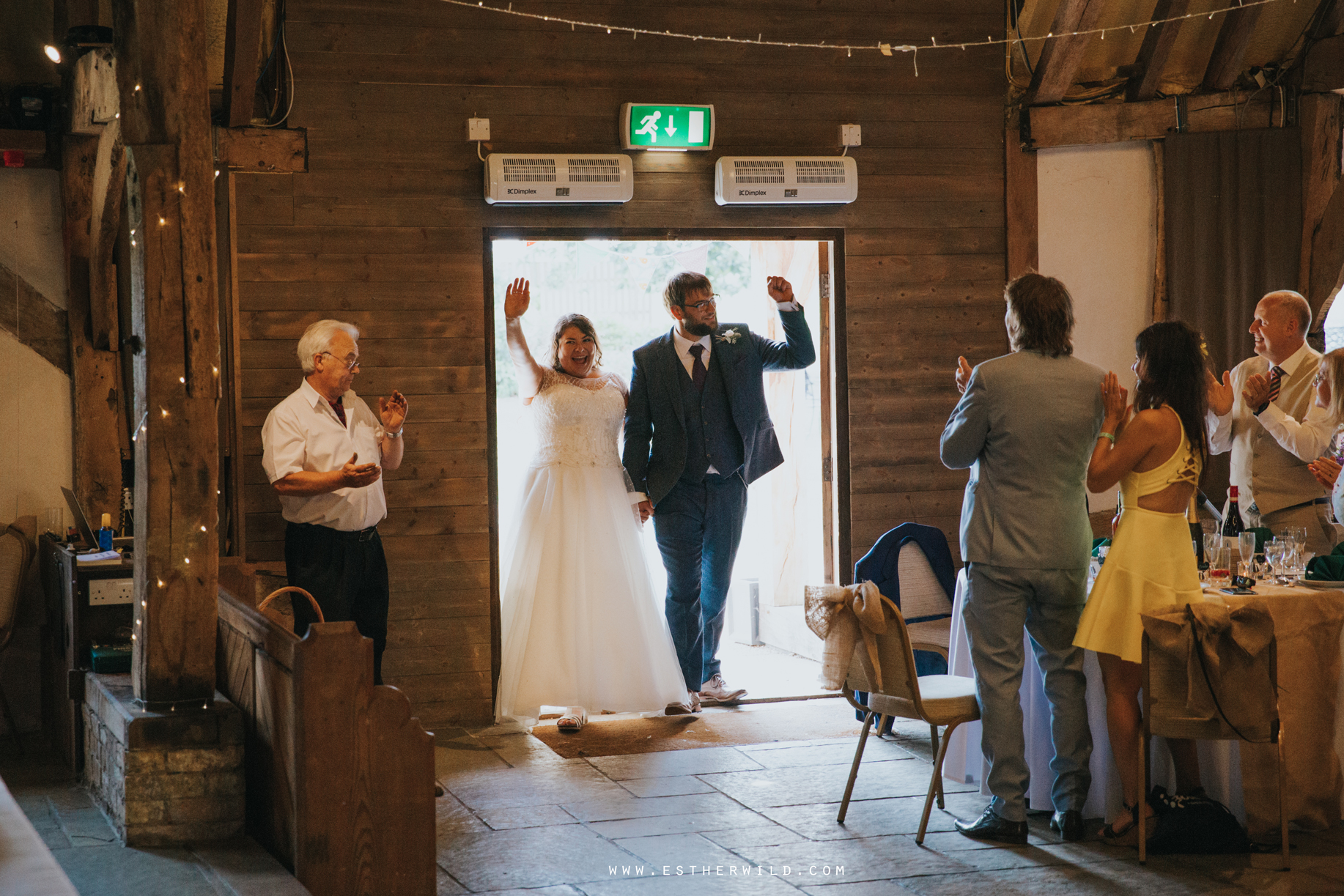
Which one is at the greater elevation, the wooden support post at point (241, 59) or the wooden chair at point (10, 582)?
the wooden support post at point (241, 59)

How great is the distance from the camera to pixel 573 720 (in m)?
5.28

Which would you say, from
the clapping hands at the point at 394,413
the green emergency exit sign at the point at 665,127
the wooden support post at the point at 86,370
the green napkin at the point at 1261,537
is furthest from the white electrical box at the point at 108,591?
the green napkin at the point at 1261,537

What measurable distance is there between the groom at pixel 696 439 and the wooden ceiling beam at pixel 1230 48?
7.88ft

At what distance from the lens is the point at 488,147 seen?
546 centimetres

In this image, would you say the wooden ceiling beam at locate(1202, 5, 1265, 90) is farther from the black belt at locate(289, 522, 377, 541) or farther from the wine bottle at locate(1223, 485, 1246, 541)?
the black belt at locate(289, 522, 377, 541)

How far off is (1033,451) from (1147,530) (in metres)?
0.41

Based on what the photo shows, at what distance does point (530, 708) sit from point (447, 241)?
207cm

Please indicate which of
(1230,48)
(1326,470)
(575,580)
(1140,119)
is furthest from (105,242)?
(1230,48)

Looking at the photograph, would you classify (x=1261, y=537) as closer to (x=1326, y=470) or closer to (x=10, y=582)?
(x=1326, y=470)

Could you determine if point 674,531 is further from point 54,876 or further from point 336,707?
point 54,876

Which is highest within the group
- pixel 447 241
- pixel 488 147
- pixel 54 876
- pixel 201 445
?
pixel 488 147

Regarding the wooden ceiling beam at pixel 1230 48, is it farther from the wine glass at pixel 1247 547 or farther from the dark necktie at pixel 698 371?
the wine glass at pixel 1247 547

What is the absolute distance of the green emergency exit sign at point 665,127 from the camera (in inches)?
217

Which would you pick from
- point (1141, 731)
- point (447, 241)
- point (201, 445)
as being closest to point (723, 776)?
point (1141, 731)
